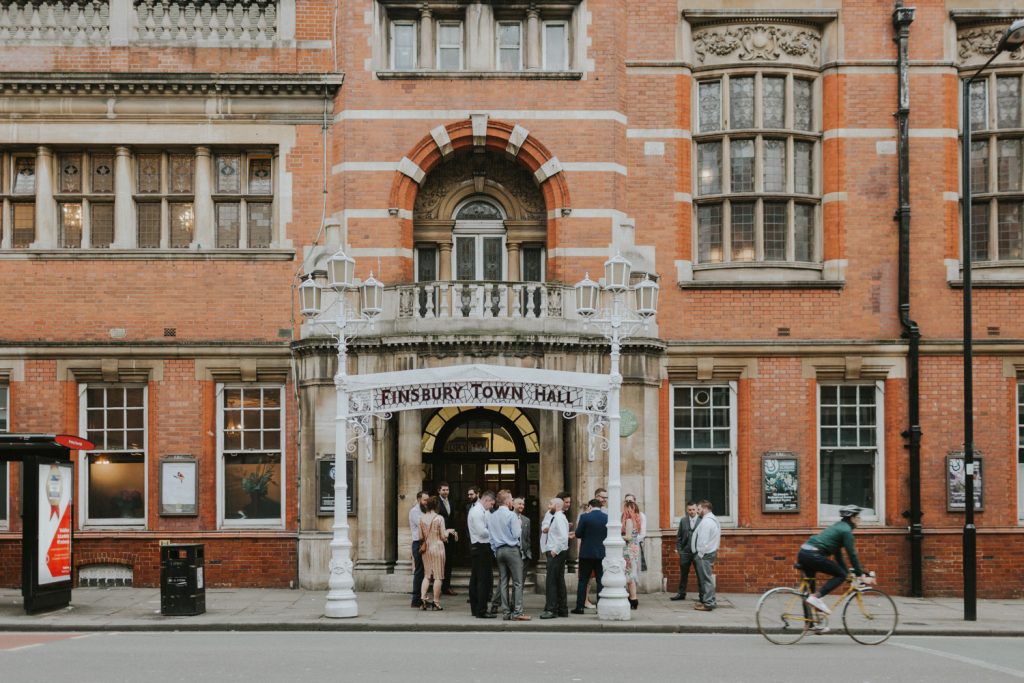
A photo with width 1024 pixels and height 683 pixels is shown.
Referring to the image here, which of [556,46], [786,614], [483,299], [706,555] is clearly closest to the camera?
[786,614]

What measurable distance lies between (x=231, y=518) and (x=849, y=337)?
11348 mm

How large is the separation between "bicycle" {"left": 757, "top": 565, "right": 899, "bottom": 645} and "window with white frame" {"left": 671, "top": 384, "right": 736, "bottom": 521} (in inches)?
228

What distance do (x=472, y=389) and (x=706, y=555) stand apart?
4.40 meters

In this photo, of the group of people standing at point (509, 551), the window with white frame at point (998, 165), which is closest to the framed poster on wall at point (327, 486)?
the group of people standing at point (509, 551)

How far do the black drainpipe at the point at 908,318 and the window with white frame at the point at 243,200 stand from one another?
36.7 feet

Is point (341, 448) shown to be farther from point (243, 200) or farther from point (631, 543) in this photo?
point (243, 200)

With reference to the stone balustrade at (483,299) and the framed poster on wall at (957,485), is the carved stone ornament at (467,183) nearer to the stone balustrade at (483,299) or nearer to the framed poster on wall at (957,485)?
the stone balustrade at (483,299)

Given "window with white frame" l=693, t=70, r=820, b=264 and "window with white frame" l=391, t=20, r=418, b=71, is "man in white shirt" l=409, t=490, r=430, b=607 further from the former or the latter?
"window with white frame" l=391, t=20, r=418, b=71

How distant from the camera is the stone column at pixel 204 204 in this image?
22.0 meters

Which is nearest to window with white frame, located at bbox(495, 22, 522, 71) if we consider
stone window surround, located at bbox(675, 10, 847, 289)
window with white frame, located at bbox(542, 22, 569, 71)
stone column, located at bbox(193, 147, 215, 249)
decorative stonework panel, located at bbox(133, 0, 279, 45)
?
window with white frame, located at bbox(542, 22, 569, 71)

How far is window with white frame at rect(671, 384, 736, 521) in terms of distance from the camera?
2203cm

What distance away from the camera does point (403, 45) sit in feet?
72.5

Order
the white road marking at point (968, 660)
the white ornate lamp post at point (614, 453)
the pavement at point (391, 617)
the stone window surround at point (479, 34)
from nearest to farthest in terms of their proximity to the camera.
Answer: the white road marking at point (968, 660) → the pavement at point (391, 617) → the white ornate lamp post at point (614, 453) → the stone window surround at point (479, 34)

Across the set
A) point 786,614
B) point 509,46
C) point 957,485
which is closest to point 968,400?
point 957,485
